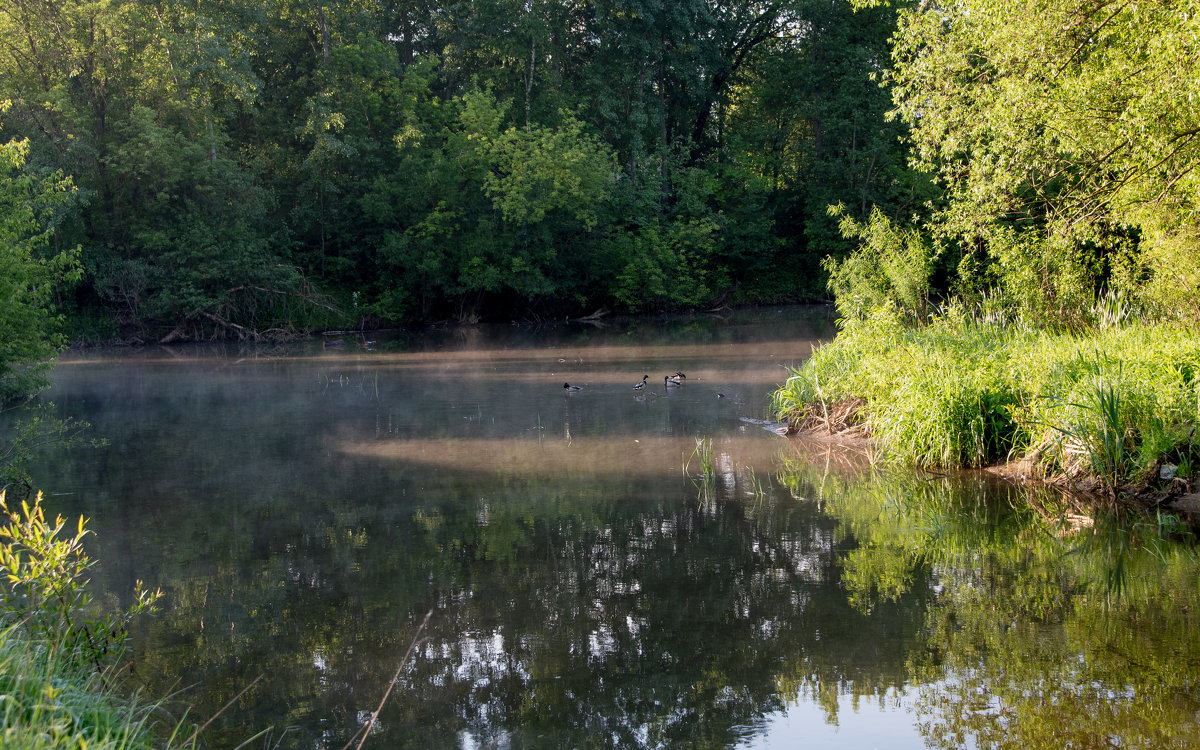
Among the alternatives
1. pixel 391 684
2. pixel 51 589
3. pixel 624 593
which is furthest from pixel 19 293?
pixel 624 593

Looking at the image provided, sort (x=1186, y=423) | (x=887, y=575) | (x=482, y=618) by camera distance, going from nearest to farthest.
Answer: (x=482, y=618)
(x=887, y=575)
(x=1186, y=423)

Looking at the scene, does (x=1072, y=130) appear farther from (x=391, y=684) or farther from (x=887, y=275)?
(x=391, y=684)

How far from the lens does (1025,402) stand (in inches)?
404

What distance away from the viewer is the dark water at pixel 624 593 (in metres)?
5.42

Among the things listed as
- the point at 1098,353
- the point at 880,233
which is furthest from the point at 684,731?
the point at 880,233

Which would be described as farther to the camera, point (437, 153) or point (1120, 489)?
point (437, 153)

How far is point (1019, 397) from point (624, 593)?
5.65 metres

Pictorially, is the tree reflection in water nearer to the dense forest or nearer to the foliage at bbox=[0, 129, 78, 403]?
the foliage at bbox=[0, 129, 78, 403]

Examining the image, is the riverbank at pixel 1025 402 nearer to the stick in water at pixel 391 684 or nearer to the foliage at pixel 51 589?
the stick in water at pixel 391 684

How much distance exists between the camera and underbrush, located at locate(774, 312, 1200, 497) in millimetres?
9031

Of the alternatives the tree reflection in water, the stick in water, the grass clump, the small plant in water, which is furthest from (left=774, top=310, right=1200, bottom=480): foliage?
the grass clump

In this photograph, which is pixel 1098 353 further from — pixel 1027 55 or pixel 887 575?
pixel 887 575

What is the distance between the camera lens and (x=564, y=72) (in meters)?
40.6

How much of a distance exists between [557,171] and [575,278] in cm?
460
